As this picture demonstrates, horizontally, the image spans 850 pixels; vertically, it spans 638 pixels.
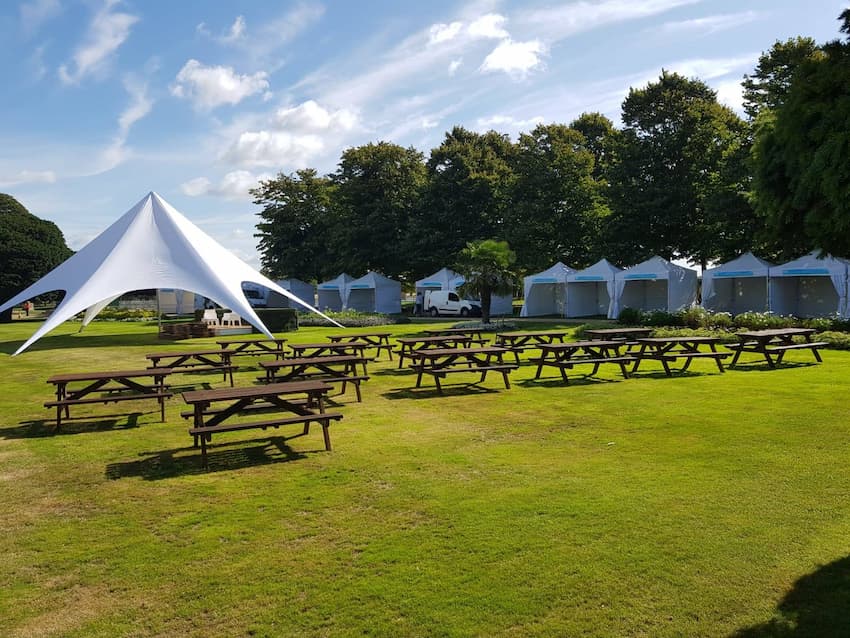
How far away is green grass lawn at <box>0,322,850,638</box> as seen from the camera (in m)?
3.39

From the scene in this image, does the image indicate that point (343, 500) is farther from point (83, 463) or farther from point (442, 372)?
point (442, 372)

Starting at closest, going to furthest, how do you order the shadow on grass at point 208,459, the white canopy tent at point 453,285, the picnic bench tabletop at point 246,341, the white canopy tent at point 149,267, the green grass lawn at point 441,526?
the green grass lawn at point 441,526
the shadow on grass at point 208,459
the picnic bench tabletop at point 246,341
the white canopy tent at point 149,267
the white canopy tent at point 453,285

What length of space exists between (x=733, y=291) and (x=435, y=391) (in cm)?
2278

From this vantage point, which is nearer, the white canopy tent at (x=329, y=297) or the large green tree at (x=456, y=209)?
the large green tree at (x=456, y=209)

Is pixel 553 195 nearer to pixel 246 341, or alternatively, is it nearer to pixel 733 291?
pixel 733 291

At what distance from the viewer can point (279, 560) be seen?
4078mm

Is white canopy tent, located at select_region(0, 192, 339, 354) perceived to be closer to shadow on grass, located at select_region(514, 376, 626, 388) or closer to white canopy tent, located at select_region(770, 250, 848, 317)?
shadow on grass, located at select_region(514, 376, 626, 388)

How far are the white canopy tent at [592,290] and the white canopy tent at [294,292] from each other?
18.0m

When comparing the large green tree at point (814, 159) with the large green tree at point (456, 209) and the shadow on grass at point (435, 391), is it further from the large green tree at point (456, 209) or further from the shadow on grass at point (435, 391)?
the large green tree at point (456, 209)

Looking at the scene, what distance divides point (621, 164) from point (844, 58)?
93.2ft

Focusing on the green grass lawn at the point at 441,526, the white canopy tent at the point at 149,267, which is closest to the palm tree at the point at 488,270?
the white canopy tent at the point at 149,267

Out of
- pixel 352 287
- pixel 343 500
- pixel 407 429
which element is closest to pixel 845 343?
pixel 407 429

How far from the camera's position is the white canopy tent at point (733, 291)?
82.5 feet

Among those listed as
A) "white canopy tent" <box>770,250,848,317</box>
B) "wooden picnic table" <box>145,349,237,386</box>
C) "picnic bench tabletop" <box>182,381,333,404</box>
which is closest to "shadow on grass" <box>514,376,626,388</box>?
"picnic bench tabletop" <box>182,381,333,404</box>
